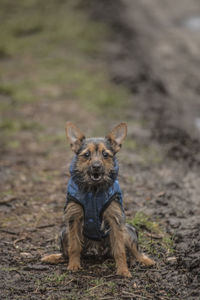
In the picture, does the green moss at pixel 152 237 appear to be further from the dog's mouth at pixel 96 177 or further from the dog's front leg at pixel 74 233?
the dog's mouth at pixel 96 177

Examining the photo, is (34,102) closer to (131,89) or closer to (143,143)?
(131,89)

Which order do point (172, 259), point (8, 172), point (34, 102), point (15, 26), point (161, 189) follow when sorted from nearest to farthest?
1. point (172, 259)
2. point (161, 189)
3. point (8, 172)
4. point (34, 102)
5. point (15, 26)

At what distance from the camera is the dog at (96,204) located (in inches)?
181

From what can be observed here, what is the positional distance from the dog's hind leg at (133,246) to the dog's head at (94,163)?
61cm

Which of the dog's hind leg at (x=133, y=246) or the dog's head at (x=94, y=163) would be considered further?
the dog's hind leg at (x=133, y=246)

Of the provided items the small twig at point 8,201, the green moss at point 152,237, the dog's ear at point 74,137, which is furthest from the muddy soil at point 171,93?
the small twig at point 8,201

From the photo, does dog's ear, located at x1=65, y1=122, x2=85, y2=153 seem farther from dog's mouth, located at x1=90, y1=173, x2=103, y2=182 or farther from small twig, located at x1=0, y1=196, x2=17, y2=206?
small twig, located at x1=0, y1=196, x2=17, y2=206

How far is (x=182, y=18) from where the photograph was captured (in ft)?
66.1

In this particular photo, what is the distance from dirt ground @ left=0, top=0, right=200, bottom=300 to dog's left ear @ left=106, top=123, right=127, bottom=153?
4.29ft

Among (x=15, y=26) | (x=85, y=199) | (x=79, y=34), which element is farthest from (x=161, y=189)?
(x=15, y=26)

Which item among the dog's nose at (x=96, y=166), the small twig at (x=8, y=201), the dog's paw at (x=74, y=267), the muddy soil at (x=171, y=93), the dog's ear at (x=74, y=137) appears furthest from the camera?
the small twig at (x=8, y=201)

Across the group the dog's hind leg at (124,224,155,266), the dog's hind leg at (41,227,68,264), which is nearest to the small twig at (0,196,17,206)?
the dog's hind leg at (41,227,68,264)

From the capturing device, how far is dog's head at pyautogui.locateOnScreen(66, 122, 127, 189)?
4531 mm

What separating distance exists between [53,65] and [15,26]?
233 inches
